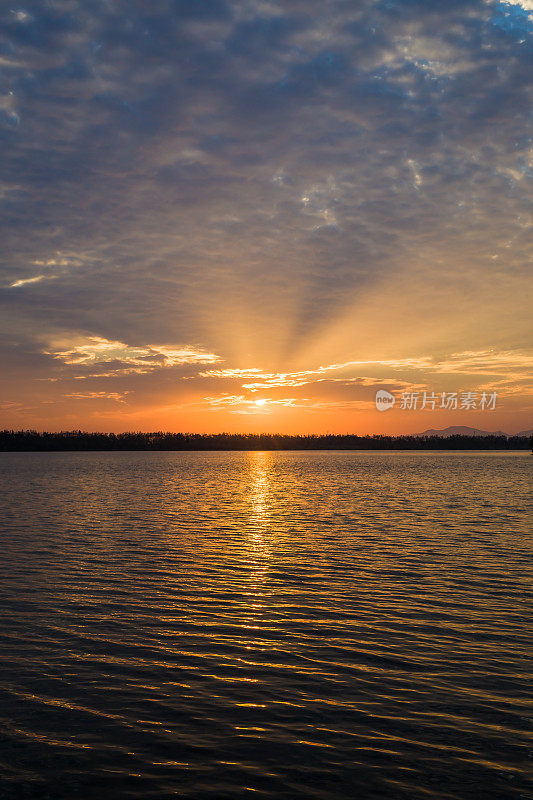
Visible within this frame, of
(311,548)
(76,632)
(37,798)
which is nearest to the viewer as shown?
(37,798)

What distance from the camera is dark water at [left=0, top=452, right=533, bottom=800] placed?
1234cm

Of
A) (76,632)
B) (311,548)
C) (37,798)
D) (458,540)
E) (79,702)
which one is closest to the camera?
(37,798)

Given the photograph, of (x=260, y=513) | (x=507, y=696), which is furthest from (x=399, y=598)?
(x=260, y=513)

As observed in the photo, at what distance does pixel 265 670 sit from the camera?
59.0 ft

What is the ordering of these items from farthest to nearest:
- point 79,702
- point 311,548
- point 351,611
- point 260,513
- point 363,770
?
point 260,513 < point 311,548 < point 351,611 < point 79,702 < point 363,770

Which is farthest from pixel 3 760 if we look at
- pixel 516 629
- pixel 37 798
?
pixel 516 629

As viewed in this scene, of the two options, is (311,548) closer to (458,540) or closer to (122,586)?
(458,540)

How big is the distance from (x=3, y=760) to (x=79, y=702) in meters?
3.01

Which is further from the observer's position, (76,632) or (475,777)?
(76,632)

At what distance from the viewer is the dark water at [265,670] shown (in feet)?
40.5

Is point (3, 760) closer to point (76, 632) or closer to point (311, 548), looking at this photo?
point (76, 632)

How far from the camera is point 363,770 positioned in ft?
40.7

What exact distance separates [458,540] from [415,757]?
31159 millimetres

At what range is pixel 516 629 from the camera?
21.8 meters
